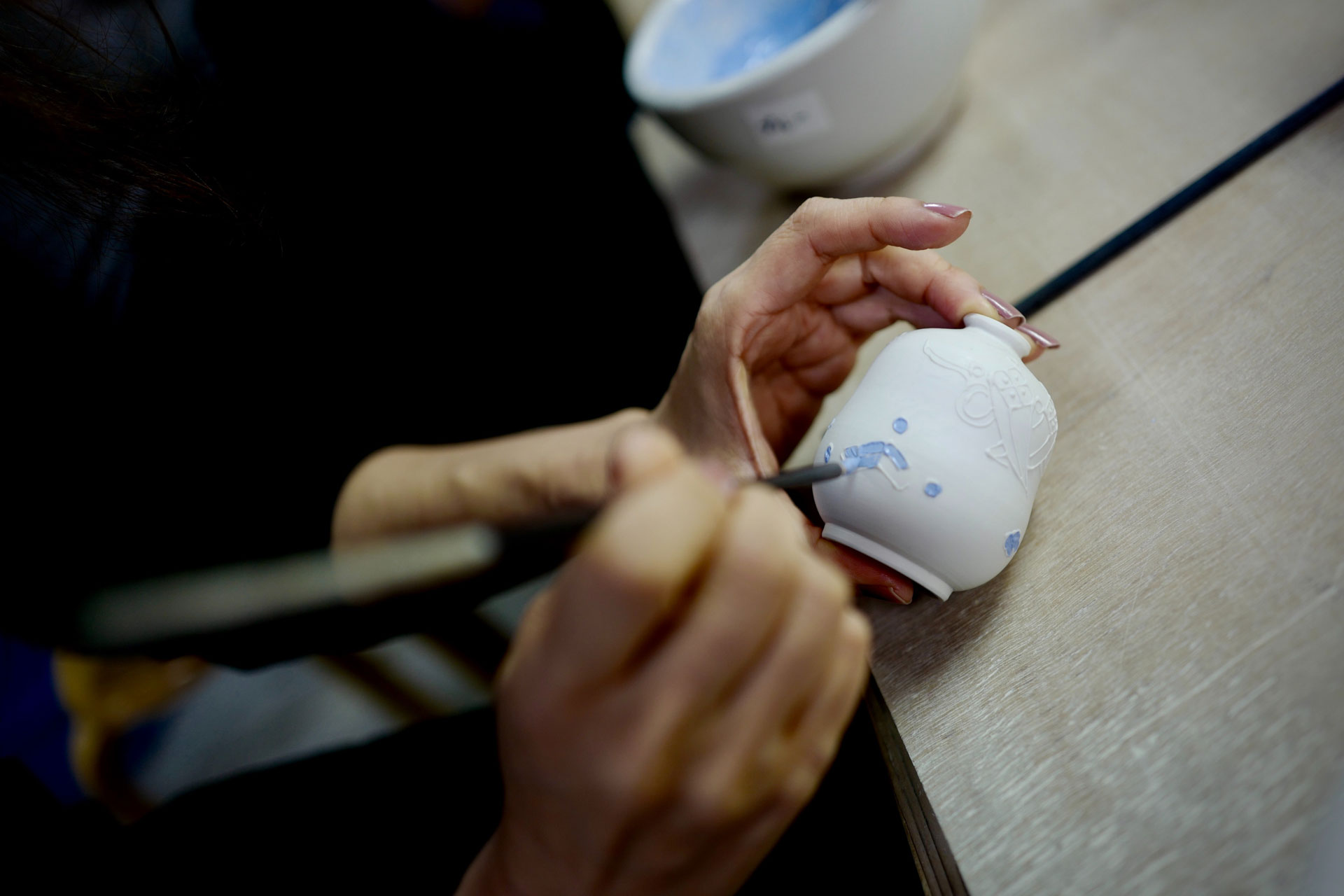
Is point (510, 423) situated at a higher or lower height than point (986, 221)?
lower

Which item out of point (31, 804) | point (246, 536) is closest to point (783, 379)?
point (246, 536)

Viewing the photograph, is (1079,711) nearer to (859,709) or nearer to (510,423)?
(859,709)

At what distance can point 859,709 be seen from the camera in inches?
20.4

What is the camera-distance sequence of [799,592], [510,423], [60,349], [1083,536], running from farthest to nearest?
1. [510,423]
2. [60,349]
3. [1083,536]
4. [799,592]

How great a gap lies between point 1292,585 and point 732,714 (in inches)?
11.1

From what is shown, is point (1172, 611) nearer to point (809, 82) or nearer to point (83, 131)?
point (809, 82)

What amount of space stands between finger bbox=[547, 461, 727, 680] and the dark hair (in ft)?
1.62

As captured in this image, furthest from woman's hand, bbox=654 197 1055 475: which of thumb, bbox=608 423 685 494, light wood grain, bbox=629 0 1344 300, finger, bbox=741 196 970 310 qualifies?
thumb, bbox=608 423 685 494

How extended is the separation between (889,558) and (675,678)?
18cm

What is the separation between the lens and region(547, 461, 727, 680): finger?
0.23m

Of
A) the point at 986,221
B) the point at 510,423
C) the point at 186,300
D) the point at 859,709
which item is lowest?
the point at 859,709

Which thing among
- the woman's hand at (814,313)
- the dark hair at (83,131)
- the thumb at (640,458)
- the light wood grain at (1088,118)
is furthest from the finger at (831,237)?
the dark hair at (83,131)

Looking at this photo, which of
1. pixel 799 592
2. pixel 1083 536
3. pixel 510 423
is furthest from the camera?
pixel 510 423

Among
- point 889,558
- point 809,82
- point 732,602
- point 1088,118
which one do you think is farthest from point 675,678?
point 1088,118
